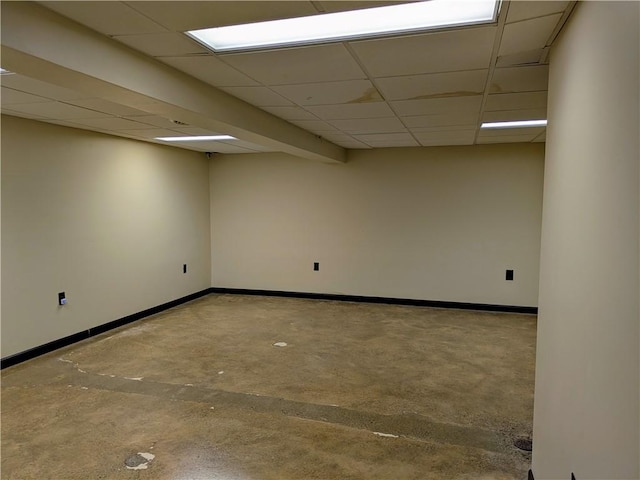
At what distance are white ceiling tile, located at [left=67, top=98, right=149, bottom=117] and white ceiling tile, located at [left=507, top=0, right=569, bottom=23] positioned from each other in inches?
104

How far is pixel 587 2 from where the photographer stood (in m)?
1.44

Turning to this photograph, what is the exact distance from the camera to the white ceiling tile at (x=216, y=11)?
1.62 metres

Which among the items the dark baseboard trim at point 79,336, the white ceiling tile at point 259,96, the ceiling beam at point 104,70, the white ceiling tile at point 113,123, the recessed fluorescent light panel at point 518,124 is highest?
the recessed fluorescent light panel at point 518,124

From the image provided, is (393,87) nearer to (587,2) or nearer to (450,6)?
(450,6)

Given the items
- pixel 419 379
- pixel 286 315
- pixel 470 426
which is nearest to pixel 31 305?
pixel 286 315

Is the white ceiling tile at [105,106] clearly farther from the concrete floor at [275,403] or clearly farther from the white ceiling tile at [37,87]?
the concrete floor at [275,403]

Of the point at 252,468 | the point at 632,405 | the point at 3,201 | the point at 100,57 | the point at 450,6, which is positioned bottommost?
the point at 252,468

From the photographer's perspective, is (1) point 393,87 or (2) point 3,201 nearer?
(1) point 393,87

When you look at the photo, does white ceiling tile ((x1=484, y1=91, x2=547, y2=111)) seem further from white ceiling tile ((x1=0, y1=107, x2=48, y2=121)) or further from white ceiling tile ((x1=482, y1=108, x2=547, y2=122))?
white ceiling tile ((x1=0, y1=107, x2=48, y2=121))

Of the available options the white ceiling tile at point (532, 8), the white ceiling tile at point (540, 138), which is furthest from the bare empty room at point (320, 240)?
the white ceiling tile at point (540, 138)

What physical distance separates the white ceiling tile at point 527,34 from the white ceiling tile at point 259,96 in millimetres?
1444

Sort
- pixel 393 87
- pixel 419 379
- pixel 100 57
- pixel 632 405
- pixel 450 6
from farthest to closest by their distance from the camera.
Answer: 1. pixel 419 379
2. pixel 393 87
3. pixel 100 57
4. pixel 450 6
5. pixel 632 405

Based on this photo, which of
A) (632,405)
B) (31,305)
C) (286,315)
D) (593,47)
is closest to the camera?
(632,405)

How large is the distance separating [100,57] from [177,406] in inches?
92.7
